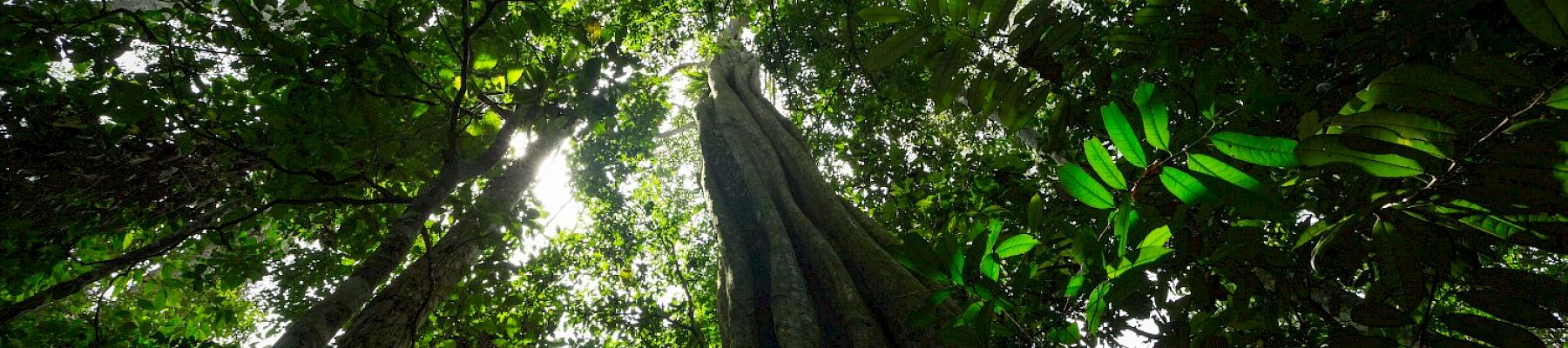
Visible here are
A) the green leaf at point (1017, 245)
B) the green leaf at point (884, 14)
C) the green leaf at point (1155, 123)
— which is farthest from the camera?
the green leaf at point (884, 14)

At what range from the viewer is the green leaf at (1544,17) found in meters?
0.60

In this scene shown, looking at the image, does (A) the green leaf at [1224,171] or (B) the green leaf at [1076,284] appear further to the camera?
(B) the green leaf at [1076,284]

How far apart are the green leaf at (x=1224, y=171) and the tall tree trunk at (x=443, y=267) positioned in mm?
2258

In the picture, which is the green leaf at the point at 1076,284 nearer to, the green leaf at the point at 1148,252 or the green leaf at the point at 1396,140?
the green leaf at the point at 1148,252

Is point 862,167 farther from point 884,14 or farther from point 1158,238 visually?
point 1158,238

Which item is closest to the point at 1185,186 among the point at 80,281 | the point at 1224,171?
the point at 1224,171

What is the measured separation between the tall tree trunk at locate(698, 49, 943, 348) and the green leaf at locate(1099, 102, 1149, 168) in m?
0.97

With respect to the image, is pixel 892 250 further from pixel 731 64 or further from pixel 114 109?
pixel 731 64

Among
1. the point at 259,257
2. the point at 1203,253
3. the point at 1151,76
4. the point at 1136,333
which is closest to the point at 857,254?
the point at 1136,333

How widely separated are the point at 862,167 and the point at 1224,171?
11.1 ft

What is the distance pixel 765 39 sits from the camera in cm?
449

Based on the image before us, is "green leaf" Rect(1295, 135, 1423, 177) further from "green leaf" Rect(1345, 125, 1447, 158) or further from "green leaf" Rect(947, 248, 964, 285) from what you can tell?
"green leaf" Rect(947, 248, 964, 285)

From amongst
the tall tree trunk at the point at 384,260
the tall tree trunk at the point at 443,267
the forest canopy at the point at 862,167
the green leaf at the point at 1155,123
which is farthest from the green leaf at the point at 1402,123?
the tall tree trunk at the point at 443,267

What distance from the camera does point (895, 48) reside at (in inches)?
45.8
